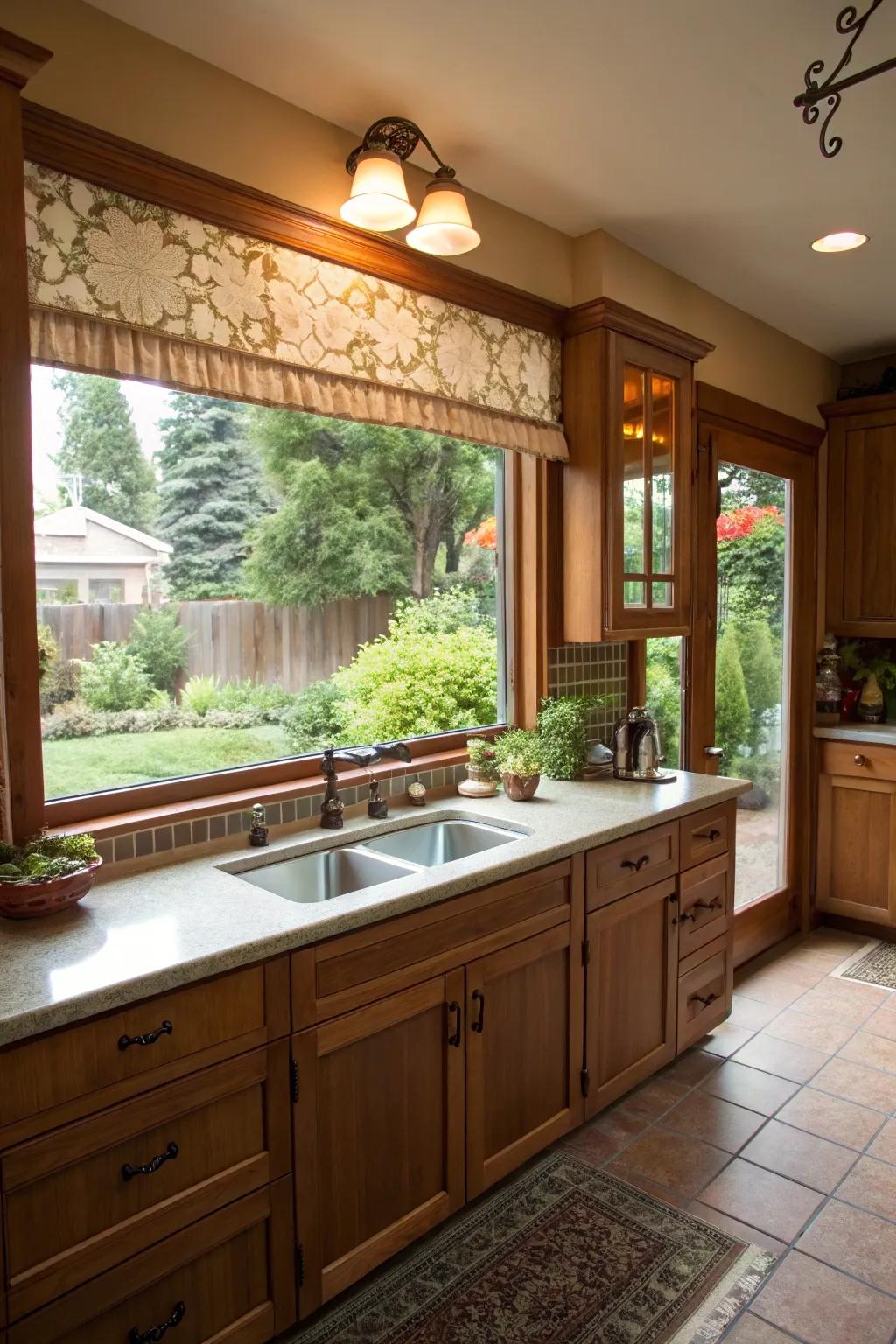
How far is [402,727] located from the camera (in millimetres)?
2869

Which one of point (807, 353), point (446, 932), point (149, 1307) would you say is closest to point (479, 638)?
point (446, 932)

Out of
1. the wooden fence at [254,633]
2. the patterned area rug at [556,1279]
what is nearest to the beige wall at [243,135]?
the wooden fence at [254,633]

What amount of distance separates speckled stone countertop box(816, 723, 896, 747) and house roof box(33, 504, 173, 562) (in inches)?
130

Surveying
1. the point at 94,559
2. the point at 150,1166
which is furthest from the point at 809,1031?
the point at 94,559

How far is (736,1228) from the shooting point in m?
2.14

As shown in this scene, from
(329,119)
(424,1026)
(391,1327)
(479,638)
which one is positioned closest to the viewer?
(391,1327)

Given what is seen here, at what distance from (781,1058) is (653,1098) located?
1.83 feet

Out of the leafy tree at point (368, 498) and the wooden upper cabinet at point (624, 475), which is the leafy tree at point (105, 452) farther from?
the wooden upper cabinet at point (624, 475)

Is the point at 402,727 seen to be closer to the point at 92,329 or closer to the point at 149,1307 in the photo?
the point at 92,329

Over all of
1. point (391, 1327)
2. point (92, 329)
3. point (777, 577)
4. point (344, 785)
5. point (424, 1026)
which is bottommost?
point (391, 1327)

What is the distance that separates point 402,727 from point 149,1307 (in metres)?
1.68

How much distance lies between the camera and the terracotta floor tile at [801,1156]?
7.72 feet

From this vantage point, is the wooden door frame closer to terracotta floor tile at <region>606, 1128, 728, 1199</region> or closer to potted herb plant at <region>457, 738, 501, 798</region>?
potted herb plant at <region>457, 738, 501, 798</region>

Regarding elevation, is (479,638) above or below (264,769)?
above
